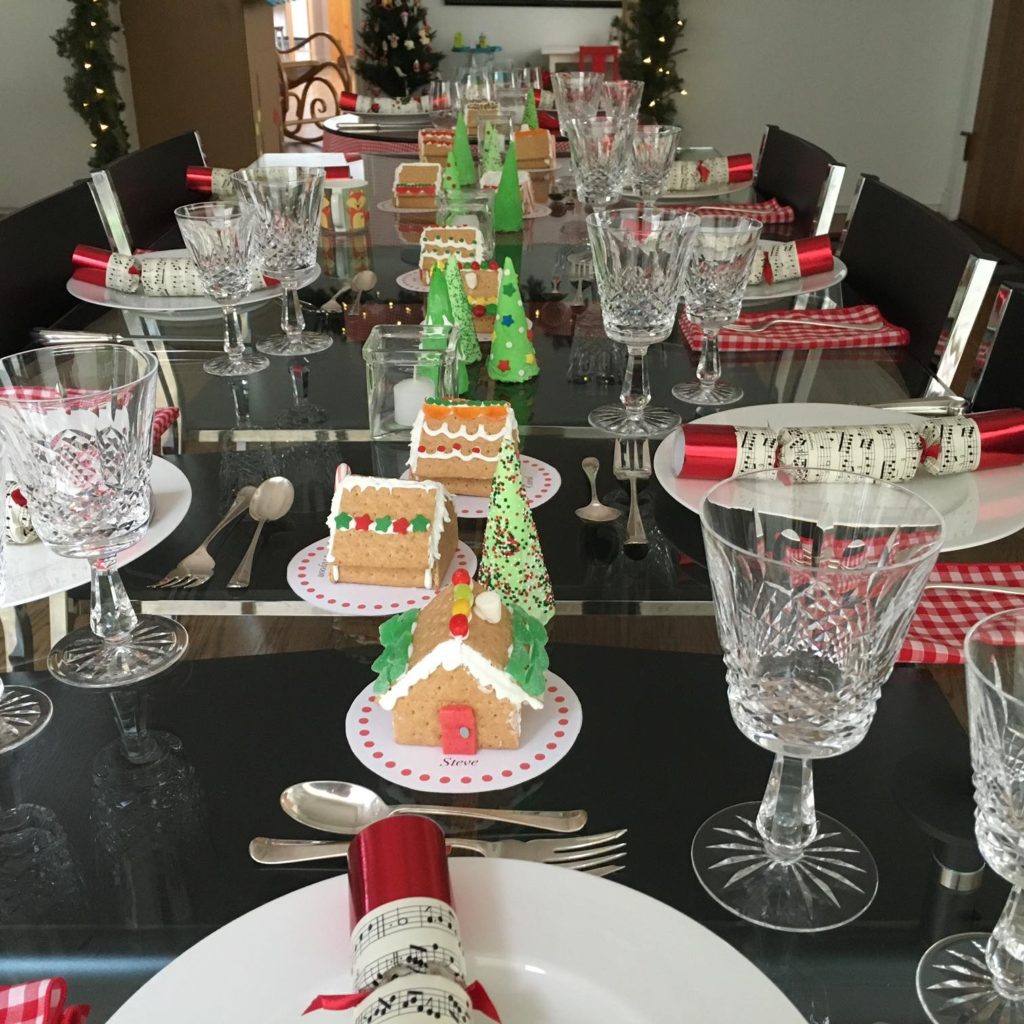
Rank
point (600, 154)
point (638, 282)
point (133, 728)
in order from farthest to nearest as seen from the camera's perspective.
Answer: point (600, 154) < point (638, 282) < point (133, 728)

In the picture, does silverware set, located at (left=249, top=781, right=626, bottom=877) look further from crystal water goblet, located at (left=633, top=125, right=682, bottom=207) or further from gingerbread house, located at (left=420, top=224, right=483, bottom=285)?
crystal water goblet, located at (left=633, top=125, right=682, bottom=207)

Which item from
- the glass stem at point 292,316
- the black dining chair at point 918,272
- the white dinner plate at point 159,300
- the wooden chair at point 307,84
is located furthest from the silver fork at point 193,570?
the wooden chair at point 307,84

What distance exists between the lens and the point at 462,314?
4.40 feet

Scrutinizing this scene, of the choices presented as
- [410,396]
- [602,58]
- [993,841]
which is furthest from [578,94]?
[602,58]

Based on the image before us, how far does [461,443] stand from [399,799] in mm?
428

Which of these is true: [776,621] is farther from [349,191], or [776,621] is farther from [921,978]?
[349,191]

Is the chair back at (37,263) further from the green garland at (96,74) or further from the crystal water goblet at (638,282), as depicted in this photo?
the green garland at (96,74)

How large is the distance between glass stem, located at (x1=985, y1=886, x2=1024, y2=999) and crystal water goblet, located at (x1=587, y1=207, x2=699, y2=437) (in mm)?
689

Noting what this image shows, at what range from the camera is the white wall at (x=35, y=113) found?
515cm

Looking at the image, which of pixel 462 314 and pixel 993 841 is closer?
pixel 993 841

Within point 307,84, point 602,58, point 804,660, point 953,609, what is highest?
point 602,58

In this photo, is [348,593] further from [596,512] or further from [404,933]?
[404,933]

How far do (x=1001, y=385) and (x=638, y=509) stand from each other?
0.61 m

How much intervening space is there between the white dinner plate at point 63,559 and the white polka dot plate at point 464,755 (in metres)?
0.28
